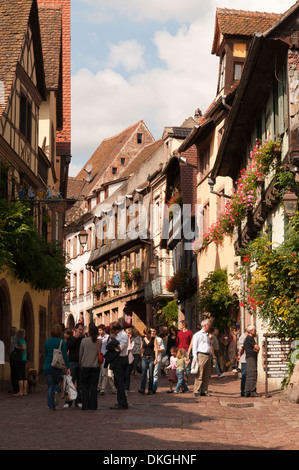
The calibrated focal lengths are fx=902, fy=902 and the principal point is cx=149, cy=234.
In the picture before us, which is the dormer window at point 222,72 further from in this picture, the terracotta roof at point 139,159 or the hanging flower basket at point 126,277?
the terracotta roof at point 139,159

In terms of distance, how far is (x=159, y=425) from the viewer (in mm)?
12742

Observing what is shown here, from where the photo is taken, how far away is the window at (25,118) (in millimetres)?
26702

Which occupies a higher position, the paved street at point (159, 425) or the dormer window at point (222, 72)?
the dormer window at point (222, 72)

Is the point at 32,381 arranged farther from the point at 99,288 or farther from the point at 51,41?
the point at 99,288

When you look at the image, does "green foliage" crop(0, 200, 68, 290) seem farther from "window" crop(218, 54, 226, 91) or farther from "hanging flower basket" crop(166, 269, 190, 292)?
"hanging flower basket" crop(166, 269, 190, 292)

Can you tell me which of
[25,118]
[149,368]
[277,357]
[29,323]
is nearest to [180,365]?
[149,368]

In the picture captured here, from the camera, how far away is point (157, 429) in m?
12.2

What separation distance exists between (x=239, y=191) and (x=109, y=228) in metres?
37.3

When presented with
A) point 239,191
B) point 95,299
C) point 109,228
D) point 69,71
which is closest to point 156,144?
point 109,228

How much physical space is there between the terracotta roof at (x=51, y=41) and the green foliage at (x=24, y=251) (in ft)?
31.1

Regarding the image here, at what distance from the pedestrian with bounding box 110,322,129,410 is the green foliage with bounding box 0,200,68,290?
5.47 metres

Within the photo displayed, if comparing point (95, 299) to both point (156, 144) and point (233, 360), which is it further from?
point (233, 360)

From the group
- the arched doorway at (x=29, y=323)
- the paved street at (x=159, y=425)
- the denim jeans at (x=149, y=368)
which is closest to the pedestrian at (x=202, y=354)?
the paved street at (x=159, y=425)

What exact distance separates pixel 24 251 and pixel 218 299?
31.2 feet
